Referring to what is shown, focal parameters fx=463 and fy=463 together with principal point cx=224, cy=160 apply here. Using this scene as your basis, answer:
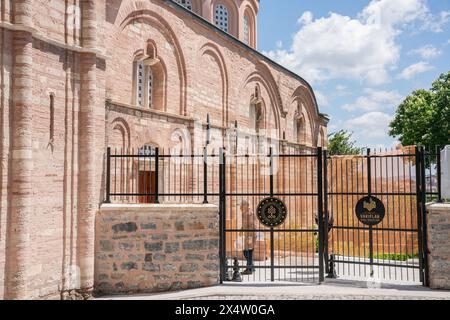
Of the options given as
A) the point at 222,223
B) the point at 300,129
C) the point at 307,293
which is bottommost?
the point at 307,293

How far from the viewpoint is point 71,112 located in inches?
341

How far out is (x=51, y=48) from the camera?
831 centimetres

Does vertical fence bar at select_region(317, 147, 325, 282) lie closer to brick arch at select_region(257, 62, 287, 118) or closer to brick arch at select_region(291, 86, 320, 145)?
brick arch at select_region(257, 62, 287, 118)

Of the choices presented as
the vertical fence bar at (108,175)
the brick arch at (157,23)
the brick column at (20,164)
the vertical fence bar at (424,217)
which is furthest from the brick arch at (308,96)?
the brick column at (20,164)

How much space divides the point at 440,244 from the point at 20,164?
759cm

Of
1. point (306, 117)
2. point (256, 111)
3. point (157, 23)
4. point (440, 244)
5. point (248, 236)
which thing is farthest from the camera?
point (306, 117)

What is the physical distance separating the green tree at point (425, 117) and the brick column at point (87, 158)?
2140cm

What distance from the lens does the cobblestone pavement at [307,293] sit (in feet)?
27.0

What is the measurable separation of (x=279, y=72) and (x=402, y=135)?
13.9 metres

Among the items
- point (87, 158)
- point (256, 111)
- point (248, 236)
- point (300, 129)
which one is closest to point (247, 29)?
point (300, 129)

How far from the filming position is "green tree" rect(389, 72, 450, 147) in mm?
25438

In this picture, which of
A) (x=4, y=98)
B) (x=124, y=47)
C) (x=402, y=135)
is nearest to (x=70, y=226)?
(x=4, y=98)

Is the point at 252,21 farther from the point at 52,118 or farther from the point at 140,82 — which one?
the point at 52,118

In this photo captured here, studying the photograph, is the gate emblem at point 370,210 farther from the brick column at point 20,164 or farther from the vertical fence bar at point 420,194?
the brick column at point 20,164
